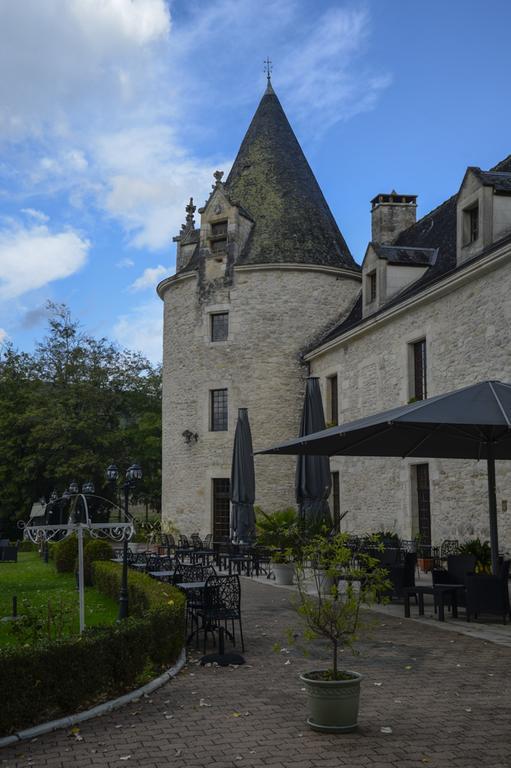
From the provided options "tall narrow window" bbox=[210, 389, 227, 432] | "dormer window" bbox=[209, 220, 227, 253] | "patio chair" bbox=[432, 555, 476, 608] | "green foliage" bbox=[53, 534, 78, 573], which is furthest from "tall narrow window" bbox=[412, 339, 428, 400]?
"dormer window" bbox=[209, 220, 227, 253]

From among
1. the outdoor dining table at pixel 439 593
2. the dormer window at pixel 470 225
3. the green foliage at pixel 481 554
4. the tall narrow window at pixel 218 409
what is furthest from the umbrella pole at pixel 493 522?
Answer: the tall narrow window at pixel 218 409

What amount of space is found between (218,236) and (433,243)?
8149mm

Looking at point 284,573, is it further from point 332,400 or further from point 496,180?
point 496,180

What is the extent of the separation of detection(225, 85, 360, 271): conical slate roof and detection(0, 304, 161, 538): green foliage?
45.3 ft

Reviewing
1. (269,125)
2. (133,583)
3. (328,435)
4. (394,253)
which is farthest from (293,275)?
(133,583)

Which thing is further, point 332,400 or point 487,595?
point 332,400

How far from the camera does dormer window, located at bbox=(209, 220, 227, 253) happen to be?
26.3 meters

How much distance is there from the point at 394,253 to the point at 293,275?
5145 mm

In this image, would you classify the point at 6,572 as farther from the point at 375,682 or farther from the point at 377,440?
the point at 375,682

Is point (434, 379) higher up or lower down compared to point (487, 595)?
higher up

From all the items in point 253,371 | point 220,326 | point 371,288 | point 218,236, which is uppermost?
point 218,236

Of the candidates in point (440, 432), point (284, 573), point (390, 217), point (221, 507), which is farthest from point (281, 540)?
point (390, 217)

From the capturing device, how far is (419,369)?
18781 millimetres

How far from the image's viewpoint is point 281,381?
25.1m
